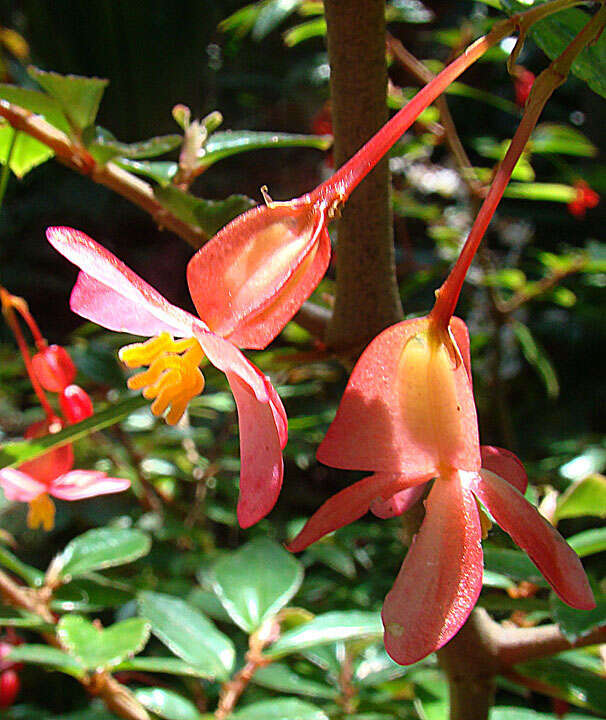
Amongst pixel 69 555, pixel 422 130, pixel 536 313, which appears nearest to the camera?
pixel 69 555

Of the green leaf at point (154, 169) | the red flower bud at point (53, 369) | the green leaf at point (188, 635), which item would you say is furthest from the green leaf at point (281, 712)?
the green leaf at point (154, 169)

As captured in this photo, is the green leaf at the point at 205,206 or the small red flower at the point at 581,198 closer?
the green leaf at the point at 205,206

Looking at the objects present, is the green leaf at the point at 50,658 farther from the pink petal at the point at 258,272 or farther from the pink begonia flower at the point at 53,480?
the pink petal at the point at 258,272

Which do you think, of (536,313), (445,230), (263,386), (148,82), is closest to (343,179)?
(263,386)

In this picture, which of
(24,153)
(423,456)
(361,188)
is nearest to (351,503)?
(423,456)

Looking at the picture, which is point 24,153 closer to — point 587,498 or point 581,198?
point 587,498

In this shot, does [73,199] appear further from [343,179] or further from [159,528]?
[343,179]
